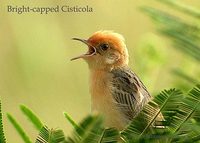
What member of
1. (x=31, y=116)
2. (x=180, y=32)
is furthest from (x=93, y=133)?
(x=180, y=32)

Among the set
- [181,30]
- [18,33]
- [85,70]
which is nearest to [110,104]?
[18,33]

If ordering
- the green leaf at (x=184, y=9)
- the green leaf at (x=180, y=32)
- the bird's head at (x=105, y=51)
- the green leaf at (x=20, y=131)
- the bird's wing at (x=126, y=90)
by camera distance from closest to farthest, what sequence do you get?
the green leaf at (x=20, y=131)
the green leaf at (x=180, y=32)
the green leaf at (x=184, y=9)
the bird's wing at (x=126, y=90)
the bird's head at (x=105, y=51)

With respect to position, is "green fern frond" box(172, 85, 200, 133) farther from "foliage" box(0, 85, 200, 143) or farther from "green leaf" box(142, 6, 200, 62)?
"green leaf" box(142, 6, 200, 62)

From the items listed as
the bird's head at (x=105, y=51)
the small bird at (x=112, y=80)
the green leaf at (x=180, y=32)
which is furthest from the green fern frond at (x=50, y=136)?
the bird's head at (x=105, y=51)

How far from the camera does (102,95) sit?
288 cm

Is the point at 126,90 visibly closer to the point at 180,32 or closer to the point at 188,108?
the point at 180,32

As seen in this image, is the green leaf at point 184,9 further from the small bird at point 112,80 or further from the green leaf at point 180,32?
the small bird at point 112,80

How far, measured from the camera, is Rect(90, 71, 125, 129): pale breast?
258 centimetres

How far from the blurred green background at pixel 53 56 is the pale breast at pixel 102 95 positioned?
19cm

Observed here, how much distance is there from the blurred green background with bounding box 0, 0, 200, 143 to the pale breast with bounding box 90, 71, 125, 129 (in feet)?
0.61

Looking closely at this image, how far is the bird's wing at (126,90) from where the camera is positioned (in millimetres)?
2502

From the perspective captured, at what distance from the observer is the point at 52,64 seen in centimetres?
383

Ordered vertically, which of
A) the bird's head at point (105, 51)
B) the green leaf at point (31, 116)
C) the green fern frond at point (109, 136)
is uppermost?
the green fern frond at point (109, 136)

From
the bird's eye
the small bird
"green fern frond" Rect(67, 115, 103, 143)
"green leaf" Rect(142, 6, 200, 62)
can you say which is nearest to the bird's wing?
the small bird
